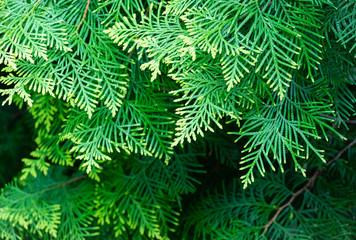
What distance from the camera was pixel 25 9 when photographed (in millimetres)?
1182

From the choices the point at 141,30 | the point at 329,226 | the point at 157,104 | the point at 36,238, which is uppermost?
the point at 141,30

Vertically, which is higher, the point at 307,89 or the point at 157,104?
the point at 157,104

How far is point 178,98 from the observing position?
1.44 meters

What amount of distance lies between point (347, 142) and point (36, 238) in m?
1.49

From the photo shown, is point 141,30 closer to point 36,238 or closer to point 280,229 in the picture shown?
point 280,229

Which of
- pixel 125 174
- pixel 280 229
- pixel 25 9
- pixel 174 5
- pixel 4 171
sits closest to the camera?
pixel 174 5

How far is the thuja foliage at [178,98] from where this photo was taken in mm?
994

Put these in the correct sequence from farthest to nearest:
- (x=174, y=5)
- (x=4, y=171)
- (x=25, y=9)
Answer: (x=4, y=171) → (x=25, y=9) → (x=174, y=5)

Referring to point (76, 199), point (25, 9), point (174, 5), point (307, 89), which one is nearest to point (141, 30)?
point (174, 5)

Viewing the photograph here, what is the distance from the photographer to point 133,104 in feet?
3.88

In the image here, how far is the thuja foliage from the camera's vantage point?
0.99 m

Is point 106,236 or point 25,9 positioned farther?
point 106,236

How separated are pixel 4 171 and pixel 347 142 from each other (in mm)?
2125

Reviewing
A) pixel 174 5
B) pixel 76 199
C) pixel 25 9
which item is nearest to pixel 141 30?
pixel 174 5
